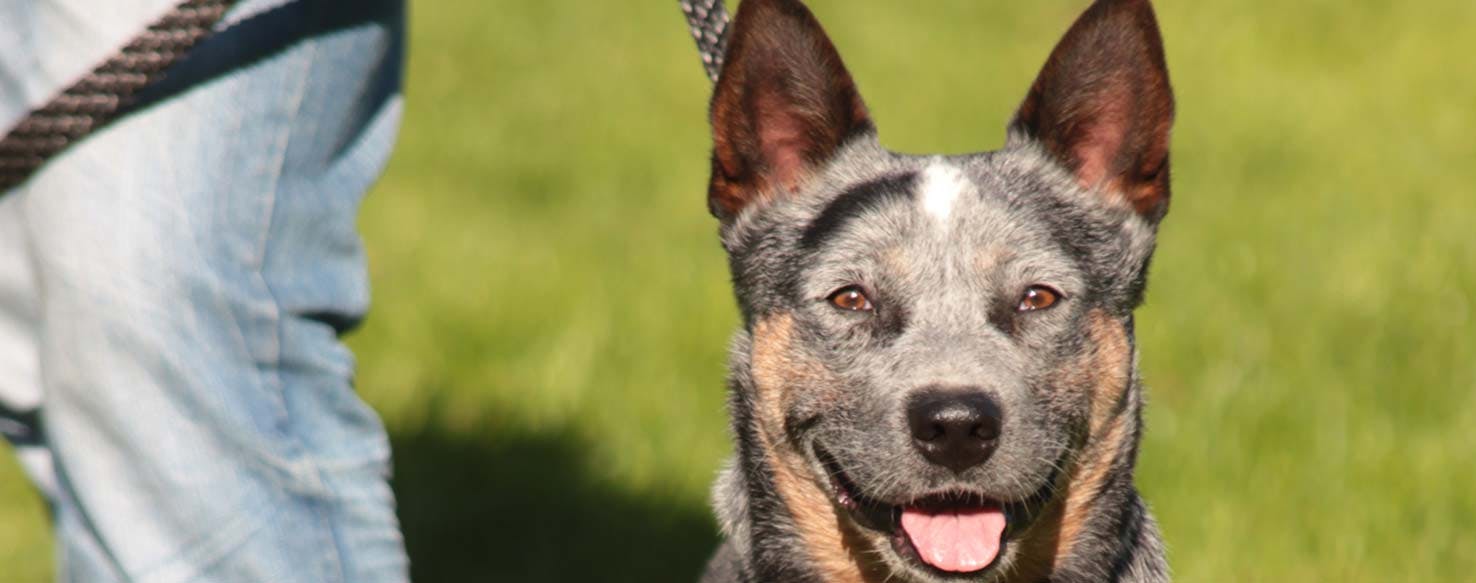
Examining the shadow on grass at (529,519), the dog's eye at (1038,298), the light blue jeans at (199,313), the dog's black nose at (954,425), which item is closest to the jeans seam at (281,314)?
the light blue jeans at (199,313)

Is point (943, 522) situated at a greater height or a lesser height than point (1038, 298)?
lesser

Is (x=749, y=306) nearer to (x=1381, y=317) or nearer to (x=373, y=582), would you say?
(x=373, y=582)

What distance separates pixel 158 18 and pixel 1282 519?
132 inches

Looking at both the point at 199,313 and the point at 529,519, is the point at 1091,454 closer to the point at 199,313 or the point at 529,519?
the point at 199,313

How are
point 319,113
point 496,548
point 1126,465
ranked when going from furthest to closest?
point 496,548 < point 1126,465 < point 319,113

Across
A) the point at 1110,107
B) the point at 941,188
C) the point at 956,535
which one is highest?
the point at 1110,107

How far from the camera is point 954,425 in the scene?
10.8 ft

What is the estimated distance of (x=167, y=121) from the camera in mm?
2984

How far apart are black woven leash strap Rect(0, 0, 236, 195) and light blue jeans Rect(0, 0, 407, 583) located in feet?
0.14

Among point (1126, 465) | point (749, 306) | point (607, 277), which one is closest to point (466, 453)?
point (607, 277)

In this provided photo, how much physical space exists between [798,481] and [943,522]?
0.33m

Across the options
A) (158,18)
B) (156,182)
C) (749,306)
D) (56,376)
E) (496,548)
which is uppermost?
(158,18)

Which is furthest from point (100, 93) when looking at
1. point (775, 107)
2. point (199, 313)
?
point (775, 107)

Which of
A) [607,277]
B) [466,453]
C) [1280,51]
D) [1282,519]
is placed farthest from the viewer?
[1280,51]
